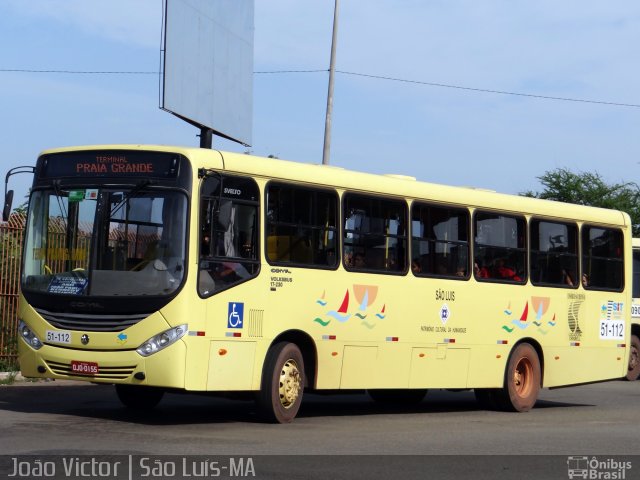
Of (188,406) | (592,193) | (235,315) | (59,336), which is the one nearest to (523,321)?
(188,406)

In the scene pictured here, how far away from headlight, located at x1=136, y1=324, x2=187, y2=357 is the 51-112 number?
358 inches

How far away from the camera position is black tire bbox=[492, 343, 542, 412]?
17609 mm

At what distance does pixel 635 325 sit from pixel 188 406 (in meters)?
13.8

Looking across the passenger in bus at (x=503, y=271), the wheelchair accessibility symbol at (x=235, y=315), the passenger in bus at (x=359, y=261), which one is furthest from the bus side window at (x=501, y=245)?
the wheelchair accessibility symbol at (x=235, y=315)

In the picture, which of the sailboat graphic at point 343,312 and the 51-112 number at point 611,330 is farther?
the 51-112 number at point 611,330

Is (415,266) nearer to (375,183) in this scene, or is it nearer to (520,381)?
(375,183)

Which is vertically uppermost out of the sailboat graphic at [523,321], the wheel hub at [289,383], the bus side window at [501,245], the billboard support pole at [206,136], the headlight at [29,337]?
the billboard support pole at [206,136]

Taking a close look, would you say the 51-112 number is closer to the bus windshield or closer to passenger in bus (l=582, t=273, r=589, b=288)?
passenger in bus (l=582, t=273, r=589, b=288)

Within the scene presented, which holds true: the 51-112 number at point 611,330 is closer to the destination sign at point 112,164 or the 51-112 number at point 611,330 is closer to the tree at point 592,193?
the destination sign at point 112,164

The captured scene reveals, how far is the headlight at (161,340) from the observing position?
12.7 m

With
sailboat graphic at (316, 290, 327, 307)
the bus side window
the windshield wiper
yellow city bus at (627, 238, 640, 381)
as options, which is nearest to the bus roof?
the bus side window

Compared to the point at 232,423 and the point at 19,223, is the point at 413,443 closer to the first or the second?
the point at 232,423

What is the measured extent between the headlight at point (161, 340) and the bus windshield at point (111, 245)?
416 mm

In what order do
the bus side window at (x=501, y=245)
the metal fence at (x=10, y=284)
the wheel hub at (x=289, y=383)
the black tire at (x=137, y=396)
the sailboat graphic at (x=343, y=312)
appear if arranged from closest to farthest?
the wheel hub at (x=289, y=383)
the sailboat graphic at (x=343, y=312)
the black tire at (x=137, y=396)
the bus side window at (x=501, y=245)
the metal fence at (x=10, y=284)
